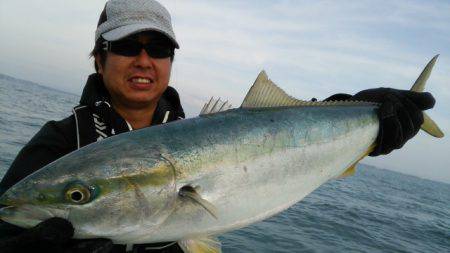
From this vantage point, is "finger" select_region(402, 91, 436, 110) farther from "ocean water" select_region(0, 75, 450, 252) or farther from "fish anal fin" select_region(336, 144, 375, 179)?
"ocean water" select_region(0, 75, 450, 252)

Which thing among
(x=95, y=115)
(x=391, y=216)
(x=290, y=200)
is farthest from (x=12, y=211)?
(x=391, y=216)

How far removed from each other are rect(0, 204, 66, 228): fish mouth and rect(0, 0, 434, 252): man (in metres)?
0.63

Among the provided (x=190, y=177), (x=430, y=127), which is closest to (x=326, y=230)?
(x=430, y=127)

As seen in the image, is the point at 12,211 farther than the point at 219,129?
No

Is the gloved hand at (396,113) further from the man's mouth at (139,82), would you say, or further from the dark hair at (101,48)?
the man's mouth at (139,82)

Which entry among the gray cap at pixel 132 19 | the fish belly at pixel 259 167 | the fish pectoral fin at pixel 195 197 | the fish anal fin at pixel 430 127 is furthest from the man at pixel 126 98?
the fish pectoral fin at pixel 195 197

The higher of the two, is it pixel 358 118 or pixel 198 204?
pixel 358 118

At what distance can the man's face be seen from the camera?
3730 mm

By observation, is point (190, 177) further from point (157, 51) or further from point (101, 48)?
point (101, 48)

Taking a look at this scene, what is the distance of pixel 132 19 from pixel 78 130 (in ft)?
3.81

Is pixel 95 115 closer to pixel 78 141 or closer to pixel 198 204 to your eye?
pixel 78 141

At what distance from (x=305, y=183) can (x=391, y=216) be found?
933 inches

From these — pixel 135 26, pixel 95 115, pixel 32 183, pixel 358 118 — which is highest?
pixel 135 26

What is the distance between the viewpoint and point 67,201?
256cm
